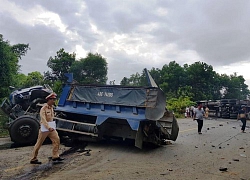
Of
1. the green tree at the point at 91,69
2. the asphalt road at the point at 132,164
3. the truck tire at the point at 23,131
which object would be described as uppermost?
the green tree at the point at 91,69

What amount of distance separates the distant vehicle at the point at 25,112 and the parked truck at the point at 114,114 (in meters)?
0.07

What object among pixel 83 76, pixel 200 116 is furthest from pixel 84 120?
pixel 83 76

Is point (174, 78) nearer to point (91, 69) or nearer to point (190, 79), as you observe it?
point (190, 79)

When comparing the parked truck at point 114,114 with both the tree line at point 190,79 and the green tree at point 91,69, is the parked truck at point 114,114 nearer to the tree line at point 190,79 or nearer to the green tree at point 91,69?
the green tree at point 91,69

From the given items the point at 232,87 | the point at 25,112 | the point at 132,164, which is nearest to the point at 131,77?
the point at 232,87

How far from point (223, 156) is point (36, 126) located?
5.59m

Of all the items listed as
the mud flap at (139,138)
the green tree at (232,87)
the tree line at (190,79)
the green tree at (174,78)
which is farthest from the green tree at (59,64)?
the green tree at (232,87)

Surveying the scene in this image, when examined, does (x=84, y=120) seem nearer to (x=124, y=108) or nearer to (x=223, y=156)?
(x=124, y=108)

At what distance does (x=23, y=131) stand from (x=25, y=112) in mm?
1010

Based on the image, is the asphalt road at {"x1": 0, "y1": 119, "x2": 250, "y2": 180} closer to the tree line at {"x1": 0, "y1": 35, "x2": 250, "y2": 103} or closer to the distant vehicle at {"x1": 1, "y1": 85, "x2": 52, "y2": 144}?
the distant vehicle at {"x1": 1, "y1": 85, "x2": 52, "y2": 144}

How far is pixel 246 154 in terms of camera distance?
8109mm

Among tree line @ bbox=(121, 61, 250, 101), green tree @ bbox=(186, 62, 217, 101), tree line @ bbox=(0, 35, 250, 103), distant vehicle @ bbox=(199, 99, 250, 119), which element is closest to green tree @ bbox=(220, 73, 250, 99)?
tree line @ bbox=(0, 35, 250, 103)

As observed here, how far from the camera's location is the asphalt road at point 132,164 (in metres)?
→ 5.29

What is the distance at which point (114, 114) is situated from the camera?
831 centimetres
